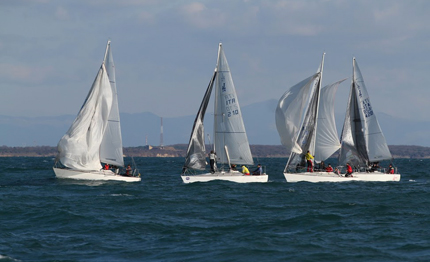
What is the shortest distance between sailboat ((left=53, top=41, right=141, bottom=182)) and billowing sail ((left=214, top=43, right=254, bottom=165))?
7.63 metres

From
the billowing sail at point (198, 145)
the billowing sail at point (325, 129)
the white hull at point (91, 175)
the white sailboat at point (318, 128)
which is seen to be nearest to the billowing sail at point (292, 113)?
the white sailboat at point (318, 128)

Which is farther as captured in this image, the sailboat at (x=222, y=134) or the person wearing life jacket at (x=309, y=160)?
the person wearing life jacket at (x=309, y=160)

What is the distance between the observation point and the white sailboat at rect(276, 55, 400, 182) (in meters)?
52.5

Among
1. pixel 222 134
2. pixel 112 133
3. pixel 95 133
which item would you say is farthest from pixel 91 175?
pixel 222 134

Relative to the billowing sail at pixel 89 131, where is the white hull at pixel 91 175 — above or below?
below

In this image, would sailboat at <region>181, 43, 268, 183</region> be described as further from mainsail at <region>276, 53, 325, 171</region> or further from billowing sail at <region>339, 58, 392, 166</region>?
billowing sail at <region>339, 58, 392, 166</region>

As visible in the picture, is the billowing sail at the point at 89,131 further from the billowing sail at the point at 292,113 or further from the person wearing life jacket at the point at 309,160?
the person wearing life jacket at the point at 309,160

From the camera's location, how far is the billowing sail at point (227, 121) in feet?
165

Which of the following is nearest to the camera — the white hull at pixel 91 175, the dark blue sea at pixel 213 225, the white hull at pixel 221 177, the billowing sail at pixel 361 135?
the dark blue sea at pixel 213 225

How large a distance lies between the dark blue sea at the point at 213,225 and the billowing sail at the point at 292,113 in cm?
782

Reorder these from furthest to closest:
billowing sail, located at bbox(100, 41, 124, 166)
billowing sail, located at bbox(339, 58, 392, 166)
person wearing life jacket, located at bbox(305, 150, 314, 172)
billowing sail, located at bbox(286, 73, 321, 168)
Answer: billowing sail, located at bbox(339, 58, 392, 166) < billowing sail, located at bbox(286, 73, 321, 168) < person wearing life jacket, located at bbox(305, 150, 314, 172) < billowing sail, located at bbox(100, 41, 124, 166)

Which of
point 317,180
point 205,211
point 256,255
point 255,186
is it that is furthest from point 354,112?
point 256,255

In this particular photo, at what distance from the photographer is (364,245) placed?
→ 978 inches

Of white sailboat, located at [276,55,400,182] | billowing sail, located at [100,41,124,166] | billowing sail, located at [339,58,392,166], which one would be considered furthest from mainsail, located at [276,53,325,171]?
billowing sail, located at [100,41,124,166]
